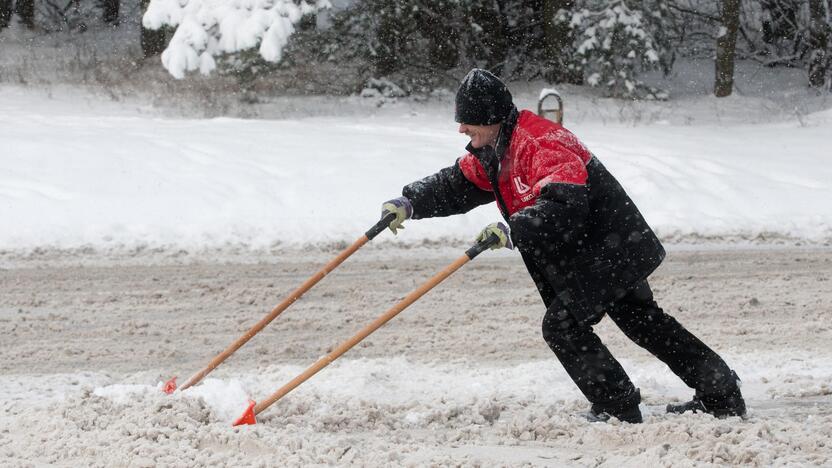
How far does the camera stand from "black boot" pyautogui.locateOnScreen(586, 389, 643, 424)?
13.8 ft

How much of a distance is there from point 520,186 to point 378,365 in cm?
164

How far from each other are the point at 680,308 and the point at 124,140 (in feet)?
22.5

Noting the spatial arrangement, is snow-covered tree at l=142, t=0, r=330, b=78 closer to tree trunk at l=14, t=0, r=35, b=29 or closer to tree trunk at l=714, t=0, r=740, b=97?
tree trunk at l=714, t=0, r=740, b=97

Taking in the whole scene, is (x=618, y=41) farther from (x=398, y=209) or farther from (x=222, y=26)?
(x=398, y=209)

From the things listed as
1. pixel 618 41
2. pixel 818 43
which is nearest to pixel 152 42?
pixel 618 41


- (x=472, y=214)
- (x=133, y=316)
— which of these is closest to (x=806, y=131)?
(x=472, y=214)

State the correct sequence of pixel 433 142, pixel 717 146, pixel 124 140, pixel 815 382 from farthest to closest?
pixel 717 146, pixel 433 142, pixel 124 140, pixel 815 382

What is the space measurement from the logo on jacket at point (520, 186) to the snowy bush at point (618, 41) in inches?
476

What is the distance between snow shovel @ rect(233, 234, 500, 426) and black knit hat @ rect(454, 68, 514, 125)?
0.52 metres

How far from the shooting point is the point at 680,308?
641cm

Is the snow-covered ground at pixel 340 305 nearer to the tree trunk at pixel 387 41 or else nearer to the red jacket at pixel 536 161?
the red jacket at pixel 536 161

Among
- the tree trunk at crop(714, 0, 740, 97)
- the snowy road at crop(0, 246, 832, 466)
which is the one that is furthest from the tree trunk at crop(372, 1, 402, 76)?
the snowy road at crop(0, 246, 832, 466)

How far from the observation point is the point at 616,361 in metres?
4.18

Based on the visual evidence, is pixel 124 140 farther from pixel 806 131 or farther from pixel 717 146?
pixel 806 131
